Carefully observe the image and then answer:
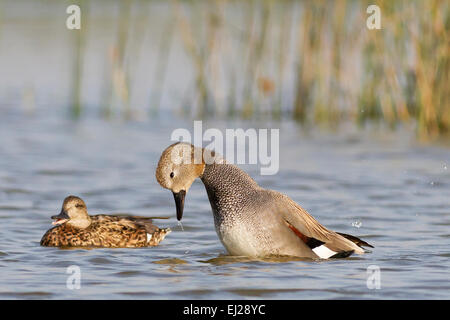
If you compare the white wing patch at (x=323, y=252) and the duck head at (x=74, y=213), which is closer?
the white wing patch at (x=323, y=252)

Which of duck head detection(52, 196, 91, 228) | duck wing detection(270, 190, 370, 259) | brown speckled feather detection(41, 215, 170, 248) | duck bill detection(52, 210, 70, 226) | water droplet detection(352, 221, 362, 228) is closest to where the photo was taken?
duck wing detection(270, 190, 370, 259)

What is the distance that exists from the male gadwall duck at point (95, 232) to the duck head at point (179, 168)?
1094 mm

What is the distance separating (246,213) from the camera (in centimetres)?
782

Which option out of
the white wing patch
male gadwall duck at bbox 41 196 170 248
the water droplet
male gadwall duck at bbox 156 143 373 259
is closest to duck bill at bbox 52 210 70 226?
male gadwall duck at bbox 41 196 170 248

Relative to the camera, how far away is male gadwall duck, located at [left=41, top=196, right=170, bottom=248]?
29.0 ft

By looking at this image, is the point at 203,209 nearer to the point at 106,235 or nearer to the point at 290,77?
the point at 106,235

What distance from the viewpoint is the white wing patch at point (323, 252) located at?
7.98m

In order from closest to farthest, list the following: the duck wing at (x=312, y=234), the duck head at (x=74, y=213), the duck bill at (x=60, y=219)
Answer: the duck wing at (x=312, y=234), the duck bill at (x=60, y=219), the duck head at (x=74, y=213)

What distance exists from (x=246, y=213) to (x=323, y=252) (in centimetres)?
72

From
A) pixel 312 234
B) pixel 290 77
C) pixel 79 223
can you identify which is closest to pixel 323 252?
pixel 312 234

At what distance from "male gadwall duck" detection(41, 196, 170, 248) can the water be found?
15cm

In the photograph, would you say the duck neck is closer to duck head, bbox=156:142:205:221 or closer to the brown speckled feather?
the brown speckled feather

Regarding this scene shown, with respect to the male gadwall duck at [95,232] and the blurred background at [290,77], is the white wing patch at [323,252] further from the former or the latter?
the blurred background at [290,77]

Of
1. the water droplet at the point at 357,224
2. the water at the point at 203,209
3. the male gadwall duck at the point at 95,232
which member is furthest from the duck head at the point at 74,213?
the water droplet at the point at 357,224
